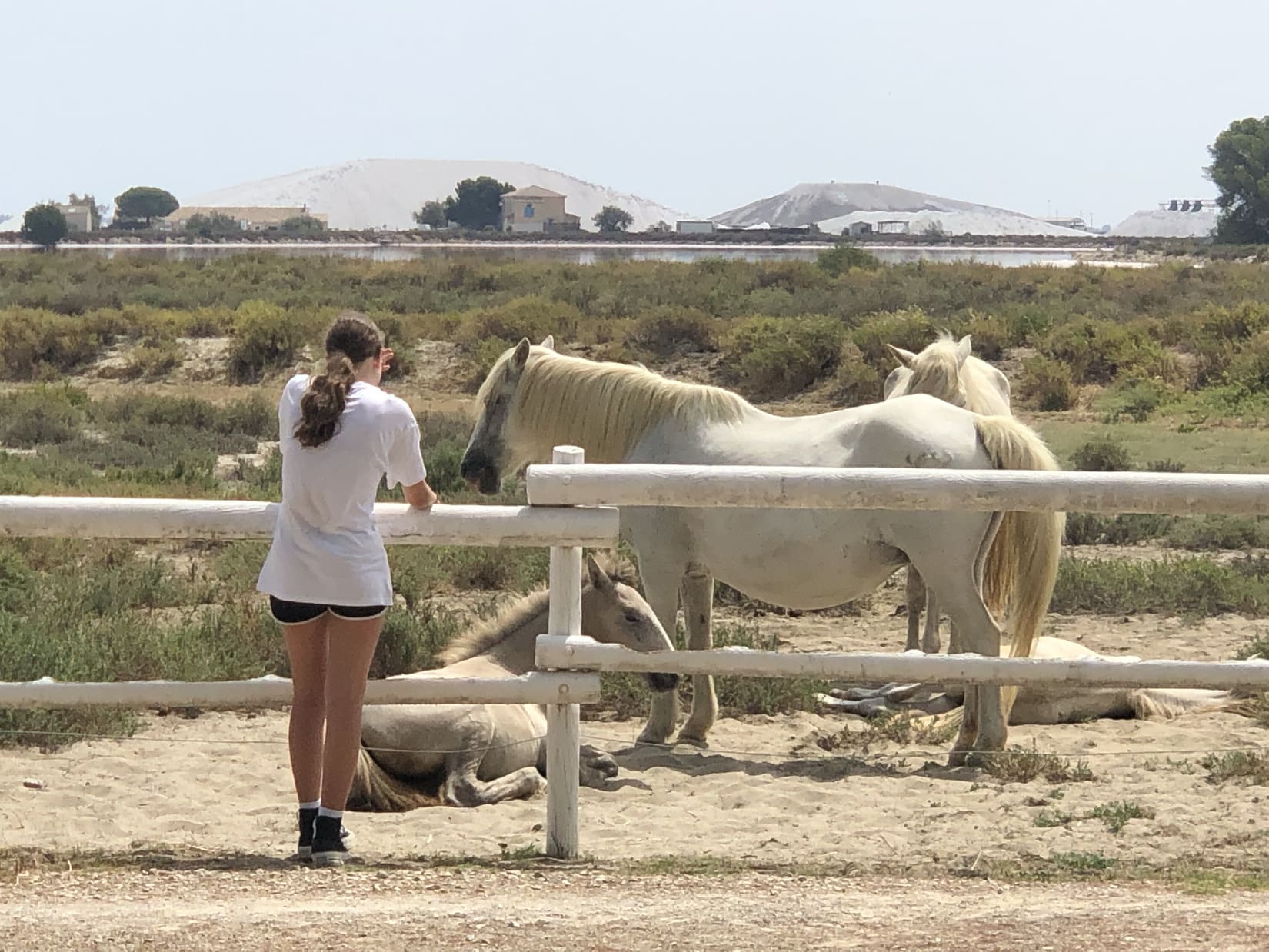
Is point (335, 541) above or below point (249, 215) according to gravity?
below

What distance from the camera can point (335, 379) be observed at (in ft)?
15.6

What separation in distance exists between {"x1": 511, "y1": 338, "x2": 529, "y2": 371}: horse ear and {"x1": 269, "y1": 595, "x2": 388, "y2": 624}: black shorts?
3.08m

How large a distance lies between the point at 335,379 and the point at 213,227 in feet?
465

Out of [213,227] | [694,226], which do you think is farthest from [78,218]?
[694,226]

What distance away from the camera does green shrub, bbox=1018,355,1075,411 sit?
22.1 meters

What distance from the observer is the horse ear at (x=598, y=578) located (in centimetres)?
755

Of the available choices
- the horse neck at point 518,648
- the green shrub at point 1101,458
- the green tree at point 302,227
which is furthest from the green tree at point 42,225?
the horse neck at point 518,648

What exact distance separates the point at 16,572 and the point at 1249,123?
322 feet

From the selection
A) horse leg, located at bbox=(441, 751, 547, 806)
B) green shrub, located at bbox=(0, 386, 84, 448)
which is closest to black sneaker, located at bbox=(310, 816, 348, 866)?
horse leg, located at bbox=(441, 751, 547, 806)

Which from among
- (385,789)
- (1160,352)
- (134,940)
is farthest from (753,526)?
(1160,352)

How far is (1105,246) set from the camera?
11875 cm

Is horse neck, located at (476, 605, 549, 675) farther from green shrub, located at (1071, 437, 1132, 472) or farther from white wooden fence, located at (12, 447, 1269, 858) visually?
green shrub, located at (1071, 437, 1132, 472)

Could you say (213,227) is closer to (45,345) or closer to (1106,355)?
(45,345)

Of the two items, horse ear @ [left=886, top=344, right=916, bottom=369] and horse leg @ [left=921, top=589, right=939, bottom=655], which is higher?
horse ear @ [left=886, top=344, right=916, bottom=369]
